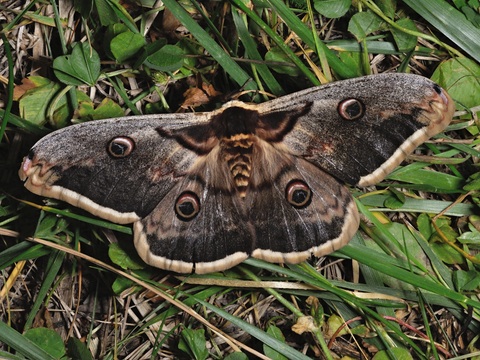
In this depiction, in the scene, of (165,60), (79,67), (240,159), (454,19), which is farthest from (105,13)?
(454,19)

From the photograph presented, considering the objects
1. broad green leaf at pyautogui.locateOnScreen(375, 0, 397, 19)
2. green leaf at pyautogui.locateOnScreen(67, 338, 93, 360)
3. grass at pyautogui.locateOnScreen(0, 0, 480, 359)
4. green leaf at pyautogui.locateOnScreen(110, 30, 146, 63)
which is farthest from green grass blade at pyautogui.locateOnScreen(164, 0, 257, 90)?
green leaf at pyautogui.locateOnScreen(67, 338, 93, 360)

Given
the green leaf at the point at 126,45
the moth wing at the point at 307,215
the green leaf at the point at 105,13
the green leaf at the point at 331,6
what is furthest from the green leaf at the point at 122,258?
the green leaf at the point at 331,6

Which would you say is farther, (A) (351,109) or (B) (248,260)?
(B) (248,260)

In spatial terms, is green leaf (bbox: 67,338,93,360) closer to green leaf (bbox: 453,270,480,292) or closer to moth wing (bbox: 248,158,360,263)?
moth wing (bbox: 248,158,360,263)

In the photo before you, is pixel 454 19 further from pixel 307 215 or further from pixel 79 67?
pixel 79 67

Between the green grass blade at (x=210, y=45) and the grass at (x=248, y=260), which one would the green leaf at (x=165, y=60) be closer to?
the grass at (x=248, y=260)

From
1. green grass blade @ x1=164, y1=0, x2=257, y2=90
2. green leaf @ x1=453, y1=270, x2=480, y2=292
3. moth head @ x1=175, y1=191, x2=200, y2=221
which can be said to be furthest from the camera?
green leaf @ x1=453, y1=270, x2=480, y2=292
